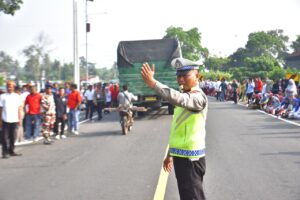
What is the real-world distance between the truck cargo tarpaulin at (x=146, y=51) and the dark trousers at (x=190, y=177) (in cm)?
1645

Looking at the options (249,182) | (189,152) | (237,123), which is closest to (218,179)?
(249,182)

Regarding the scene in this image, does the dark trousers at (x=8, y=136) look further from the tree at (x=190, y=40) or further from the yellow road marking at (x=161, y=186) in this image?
the tree at (x=190, y=40)

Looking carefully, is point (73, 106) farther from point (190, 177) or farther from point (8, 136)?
point (190, 177)

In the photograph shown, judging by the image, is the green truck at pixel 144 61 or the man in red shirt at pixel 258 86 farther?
the man in red shirt at pixel 258 86

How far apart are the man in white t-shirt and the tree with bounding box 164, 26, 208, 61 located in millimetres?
94532

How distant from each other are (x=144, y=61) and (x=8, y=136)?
35.3 feet

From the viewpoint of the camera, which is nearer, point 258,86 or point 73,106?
point 73,106

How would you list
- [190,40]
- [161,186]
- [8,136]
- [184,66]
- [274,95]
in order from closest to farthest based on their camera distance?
[184,66], [161,186], [8,136], [274,95], [190,40]

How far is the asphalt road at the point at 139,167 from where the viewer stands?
22.0ft

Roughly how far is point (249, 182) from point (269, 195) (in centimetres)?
81

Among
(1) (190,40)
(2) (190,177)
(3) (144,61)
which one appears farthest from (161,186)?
(1) (190,40)

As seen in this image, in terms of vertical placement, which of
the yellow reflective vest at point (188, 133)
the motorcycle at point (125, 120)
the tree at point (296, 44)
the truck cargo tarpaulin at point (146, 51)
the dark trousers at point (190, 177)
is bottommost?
the motorcycle at point (125, 120)

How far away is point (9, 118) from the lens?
34.9 ft

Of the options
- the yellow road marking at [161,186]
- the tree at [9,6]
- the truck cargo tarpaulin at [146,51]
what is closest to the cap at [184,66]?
the yellow road marking at [161,186]
